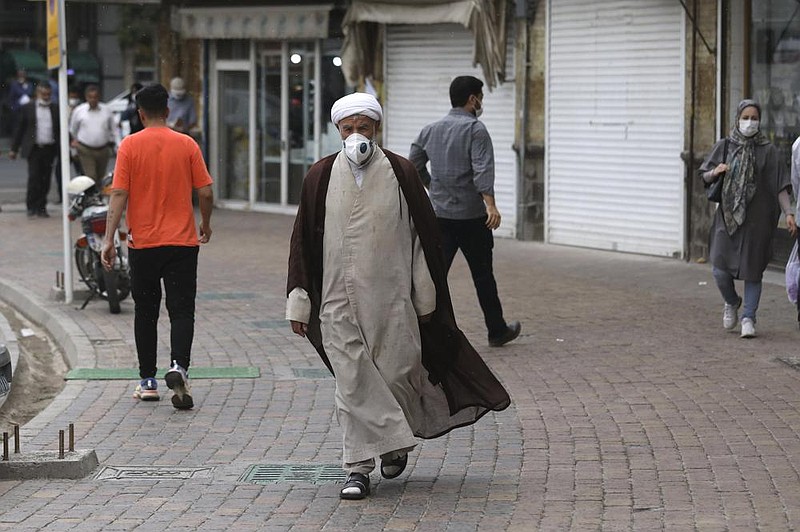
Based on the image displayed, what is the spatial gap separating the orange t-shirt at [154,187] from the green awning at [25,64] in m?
38.0

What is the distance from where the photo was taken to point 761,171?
34.6 ft

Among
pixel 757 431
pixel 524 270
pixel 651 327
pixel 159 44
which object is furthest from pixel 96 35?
pixel 757 431

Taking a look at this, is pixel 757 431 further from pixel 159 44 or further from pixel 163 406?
pixel 159 44

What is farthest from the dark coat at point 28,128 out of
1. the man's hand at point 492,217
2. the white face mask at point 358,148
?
the white face mask at point 358,148

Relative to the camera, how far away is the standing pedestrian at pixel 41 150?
20.6m

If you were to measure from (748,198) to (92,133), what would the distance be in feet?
38.1

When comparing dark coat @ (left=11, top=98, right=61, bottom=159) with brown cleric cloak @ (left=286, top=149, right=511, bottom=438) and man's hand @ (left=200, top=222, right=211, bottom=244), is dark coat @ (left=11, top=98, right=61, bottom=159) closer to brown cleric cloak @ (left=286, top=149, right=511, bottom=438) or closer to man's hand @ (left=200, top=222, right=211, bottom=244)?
man's hand @ (left=200, top=222, right=211, bottom=244)

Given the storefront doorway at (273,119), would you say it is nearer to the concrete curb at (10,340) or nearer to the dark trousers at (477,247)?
the concrete curb at (10,340)

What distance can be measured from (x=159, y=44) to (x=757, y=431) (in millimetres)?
17154

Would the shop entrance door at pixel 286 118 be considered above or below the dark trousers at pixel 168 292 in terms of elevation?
above

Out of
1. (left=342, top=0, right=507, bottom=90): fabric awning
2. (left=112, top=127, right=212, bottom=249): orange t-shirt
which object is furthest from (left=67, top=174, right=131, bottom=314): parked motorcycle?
(left=342, top=0, right=507, bottom=90): fabric awning

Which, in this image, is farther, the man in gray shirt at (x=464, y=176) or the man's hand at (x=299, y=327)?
the man in gray shirt at (x=464, y=176)

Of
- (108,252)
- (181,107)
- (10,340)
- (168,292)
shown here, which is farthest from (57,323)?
(181,107)

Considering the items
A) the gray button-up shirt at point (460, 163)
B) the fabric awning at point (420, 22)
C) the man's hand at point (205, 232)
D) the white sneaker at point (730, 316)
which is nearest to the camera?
the man's hand at point (205, 232)
